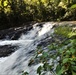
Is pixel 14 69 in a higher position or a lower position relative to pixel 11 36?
higher

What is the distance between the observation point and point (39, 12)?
983 inches

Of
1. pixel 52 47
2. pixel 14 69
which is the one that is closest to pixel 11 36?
pixel 14 69

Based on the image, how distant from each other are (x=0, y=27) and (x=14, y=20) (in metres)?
1.80

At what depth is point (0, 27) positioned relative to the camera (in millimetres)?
26438

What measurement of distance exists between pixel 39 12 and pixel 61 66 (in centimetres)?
2268

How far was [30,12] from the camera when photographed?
25.9 meters

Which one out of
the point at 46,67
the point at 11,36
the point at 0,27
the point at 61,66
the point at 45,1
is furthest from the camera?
the point at 0,27

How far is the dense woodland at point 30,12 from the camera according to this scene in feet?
75.9

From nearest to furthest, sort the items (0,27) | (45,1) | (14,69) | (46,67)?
1. (46,67)
2. (14,69)
3. (45,1)
4. (0,27)

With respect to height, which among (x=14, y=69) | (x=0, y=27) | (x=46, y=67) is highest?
(x=46, y=67)

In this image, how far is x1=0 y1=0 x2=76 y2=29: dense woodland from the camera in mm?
23122

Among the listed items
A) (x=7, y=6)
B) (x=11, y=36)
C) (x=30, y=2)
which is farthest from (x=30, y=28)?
(x=7, y=6)

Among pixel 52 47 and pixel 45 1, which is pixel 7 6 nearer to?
pixel 45 1

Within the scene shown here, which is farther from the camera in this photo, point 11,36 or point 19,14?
point 19,14
